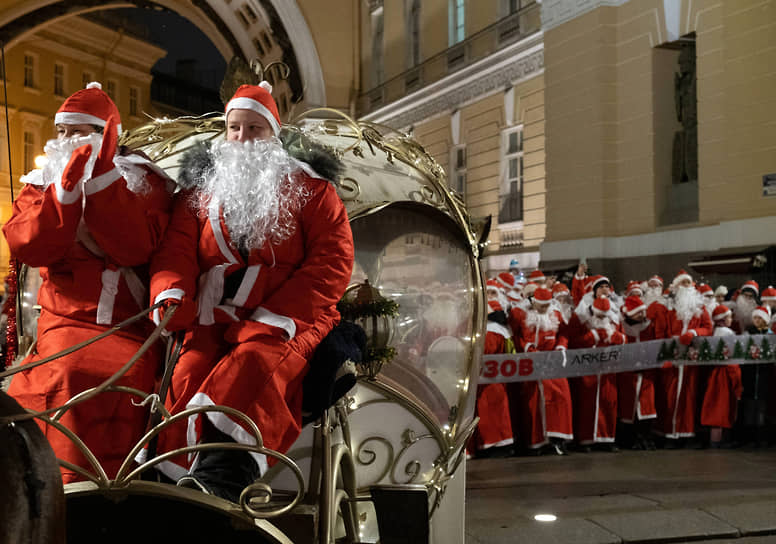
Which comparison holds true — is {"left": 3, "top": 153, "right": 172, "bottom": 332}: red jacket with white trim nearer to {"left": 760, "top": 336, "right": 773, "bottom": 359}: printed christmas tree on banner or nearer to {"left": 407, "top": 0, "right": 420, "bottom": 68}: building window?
{"left": 760, "top": 336, "right": 773, "bottom": 359}: printed christmas tree on banner

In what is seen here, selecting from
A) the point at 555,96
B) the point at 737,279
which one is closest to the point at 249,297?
the point at 737,279

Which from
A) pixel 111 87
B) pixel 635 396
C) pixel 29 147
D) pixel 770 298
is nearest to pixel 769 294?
pixel 770 298

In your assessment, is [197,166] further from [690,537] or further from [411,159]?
[690,537]

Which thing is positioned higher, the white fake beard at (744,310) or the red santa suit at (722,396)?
the white fake beard at (744,310)

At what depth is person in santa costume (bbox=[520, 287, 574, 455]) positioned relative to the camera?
7734mm

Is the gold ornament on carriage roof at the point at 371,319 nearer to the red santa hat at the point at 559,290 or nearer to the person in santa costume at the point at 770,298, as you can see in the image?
the red santa hat at the point at 559,290

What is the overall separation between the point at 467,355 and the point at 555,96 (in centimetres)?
1070

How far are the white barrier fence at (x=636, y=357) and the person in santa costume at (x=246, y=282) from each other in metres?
4.98

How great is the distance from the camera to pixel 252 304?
2615 mm

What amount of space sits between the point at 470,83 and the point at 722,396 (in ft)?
29.5

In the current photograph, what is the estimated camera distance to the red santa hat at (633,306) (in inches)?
341

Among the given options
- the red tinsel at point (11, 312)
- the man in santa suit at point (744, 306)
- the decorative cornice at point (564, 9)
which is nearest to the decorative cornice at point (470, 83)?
the decorative cornice at point (564, 9)

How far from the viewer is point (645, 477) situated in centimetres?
676

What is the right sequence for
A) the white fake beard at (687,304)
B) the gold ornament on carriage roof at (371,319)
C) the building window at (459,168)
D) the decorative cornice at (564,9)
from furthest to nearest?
the building window at (459,168), the decorative cornice at (564,9), the white fake beard at (687,304), the gold ornament on carriage roof at (371,319)
